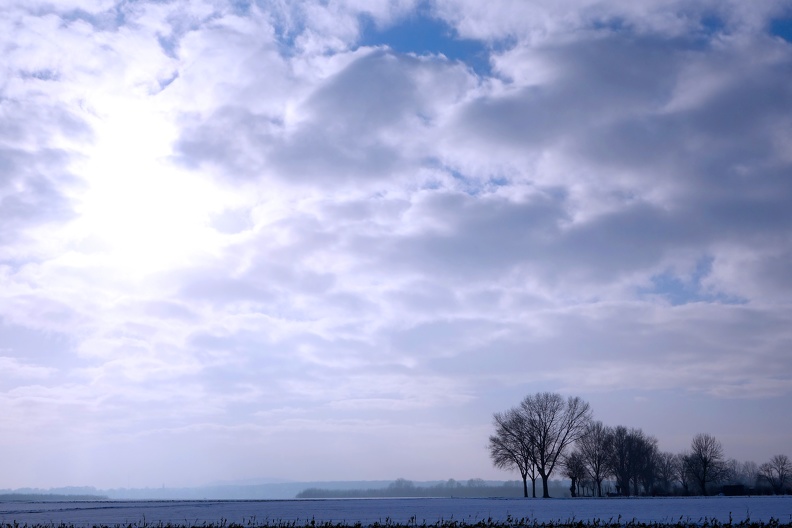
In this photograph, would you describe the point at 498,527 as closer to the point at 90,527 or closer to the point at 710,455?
the point at 90,527

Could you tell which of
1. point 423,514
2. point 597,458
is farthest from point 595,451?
point 423,514

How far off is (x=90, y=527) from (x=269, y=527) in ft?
38.2

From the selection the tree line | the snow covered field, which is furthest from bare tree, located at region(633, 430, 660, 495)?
the snow covered field

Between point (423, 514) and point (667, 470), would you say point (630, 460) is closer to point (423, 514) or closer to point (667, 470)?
point (667, 470)

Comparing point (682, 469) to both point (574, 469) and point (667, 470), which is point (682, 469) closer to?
point (667, 470)

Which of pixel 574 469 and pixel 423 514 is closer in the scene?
pixel 423 514

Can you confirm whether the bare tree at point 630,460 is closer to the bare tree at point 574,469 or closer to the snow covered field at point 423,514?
the bare tree at point 574,469

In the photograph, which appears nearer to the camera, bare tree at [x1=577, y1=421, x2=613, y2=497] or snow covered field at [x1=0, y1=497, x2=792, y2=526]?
snow covered field at [x1=0, y1=497, x2=792, y2=526]

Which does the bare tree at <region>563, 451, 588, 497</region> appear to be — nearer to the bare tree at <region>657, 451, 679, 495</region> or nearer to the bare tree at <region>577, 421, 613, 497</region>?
the bare tree at <region>577, 421, 613, 497</region>

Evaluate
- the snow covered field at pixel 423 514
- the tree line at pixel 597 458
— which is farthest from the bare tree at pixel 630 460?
the snow covered field at pixel 423 514

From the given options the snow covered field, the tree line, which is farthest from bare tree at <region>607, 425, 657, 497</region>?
the snow covered field

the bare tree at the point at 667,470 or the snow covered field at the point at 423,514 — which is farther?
the bare tree at the point at 667,470

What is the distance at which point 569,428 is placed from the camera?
424 feet

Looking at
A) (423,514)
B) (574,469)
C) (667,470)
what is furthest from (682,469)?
(423,514)
